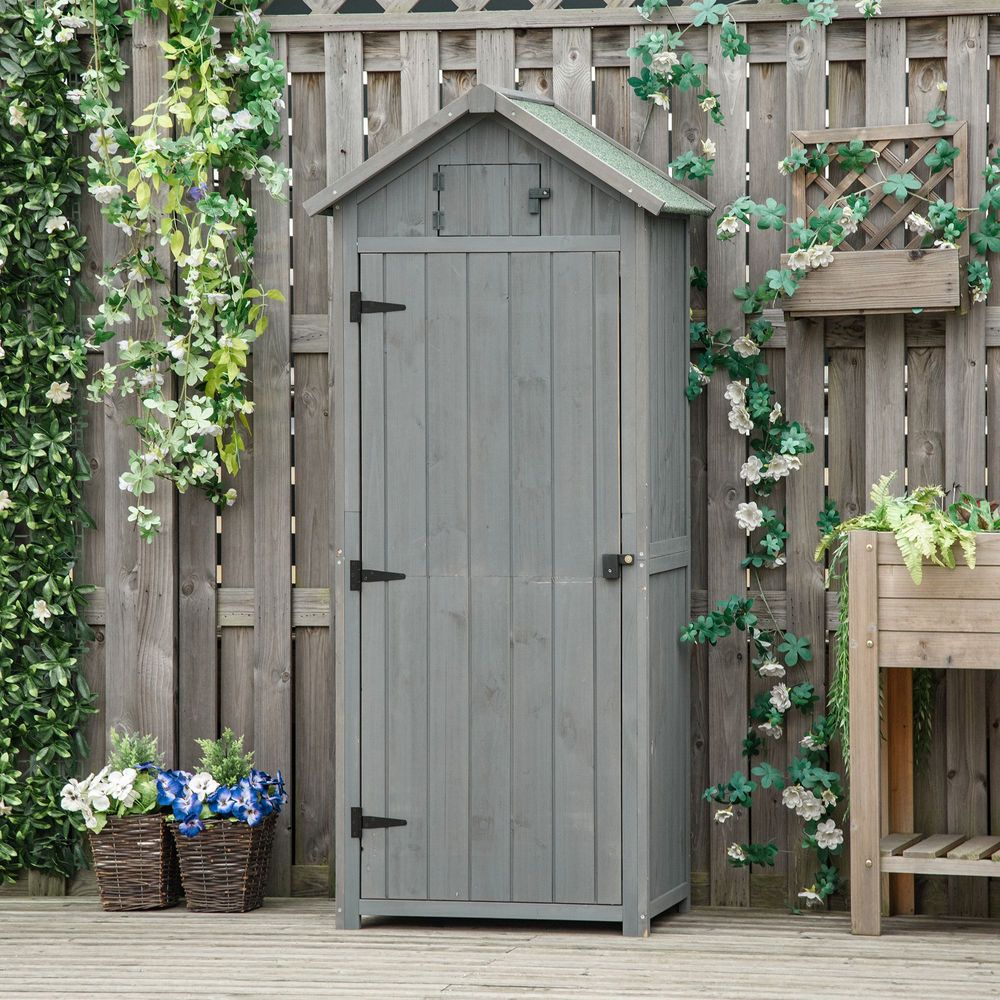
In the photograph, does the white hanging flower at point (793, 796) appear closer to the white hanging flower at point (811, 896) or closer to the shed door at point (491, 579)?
the white hanging flower at point (811, 896)

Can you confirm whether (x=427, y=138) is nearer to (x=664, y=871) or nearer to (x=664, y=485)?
(x=664, y=485)

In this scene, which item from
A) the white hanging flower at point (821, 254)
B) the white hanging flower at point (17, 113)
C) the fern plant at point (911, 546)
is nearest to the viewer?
the fern plant at point (911, 546)

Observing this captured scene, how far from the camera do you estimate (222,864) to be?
4.29 m

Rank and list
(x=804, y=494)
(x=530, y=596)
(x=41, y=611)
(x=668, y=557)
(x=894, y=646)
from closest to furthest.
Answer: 1. (x=894, y=646)
2. (x=530, y=596)
3. (x=668, y=557)
4. (x=804, y=494)
5. (x=41, y=611)

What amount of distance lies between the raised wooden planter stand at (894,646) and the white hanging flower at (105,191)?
2.24 meters

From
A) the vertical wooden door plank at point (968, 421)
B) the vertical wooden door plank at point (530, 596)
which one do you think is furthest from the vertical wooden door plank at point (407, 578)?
the vertical wooden door plank at point (968, 421)

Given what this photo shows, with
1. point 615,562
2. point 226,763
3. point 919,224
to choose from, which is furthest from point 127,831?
point 919,224

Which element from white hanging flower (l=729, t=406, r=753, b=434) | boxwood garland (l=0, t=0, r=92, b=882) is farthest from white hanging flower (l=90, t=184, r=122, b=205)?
white hanging flower (l=729, t=406, r=753, b=434)

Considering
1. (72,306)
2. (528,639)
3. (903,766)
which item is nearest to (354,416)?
(528,639)

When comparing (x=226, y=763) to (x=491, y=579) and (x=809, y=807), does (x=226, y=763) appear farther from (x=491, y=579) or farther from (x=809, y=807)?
(x=809, y=807)

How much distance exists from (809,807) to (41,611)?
7.43 ft

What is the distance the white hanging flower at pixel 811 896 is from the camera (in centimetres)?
432

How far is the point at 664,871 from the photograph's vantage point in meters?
4.16

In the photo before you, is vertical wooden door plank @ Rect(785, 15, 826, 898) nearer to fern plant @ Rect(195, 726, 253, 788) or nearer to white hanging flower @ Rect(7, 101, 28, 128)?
fern plant @ Rect(195, 726, 253, 788)
